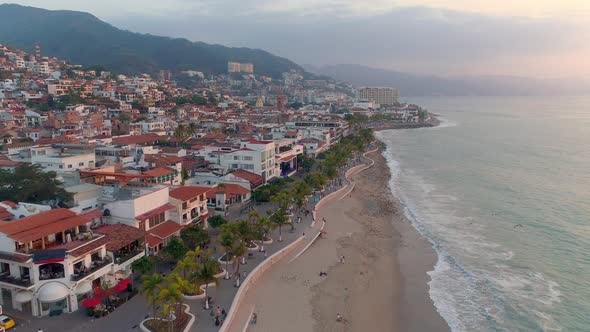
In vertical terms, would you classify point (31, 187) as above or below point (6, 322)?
above

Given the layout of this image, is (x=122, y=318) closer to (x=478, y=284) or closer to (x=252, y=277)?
(x=252, y=277)

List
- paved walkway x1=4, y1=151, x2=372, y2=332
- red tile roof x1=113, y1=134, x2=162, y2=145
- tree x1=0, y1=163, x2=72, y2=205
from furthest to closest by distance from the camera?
red tile roof x1=113, y1=134, x2=162, y2=145
tree x1=0, y1=163, x2=72, y2=205
paved walkway x1=4, y1=151, x2=372, y2=332

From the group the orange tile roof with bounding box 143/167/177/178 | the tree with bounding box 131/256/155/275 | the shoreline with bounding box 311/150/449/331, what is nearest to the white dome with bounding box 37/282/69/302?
the tree with bounding box 131/256/155/275

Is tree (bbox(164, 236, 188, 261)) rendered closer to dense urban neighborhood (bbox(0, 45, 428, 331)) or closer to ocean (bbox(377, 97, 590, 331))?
dense urban neighborhood (bbox(0, 45, 428, 331))

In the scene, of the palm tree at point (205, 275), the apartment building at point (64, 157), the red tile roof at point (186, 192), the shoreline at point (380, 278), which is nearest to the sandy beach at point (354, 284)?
the shoreline at point (380, 278)

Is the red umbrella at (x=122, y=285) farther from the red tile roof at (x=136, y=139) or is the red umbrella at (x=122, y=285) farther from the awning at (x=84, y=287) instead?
the red tile roof at (x=136, y=139)

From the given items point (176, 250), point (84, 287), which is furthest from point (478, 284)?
point (84, 287)

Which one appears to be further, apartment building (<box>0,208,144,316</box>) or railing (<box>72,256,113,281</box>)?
railing (<box>72,256,113,281</box>)

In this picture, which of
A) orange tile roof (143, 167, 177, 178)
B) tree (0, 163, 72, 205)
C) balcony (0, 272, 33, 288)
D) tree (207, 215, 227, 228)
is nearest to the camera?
balcony (0, 272, 33, 288)
